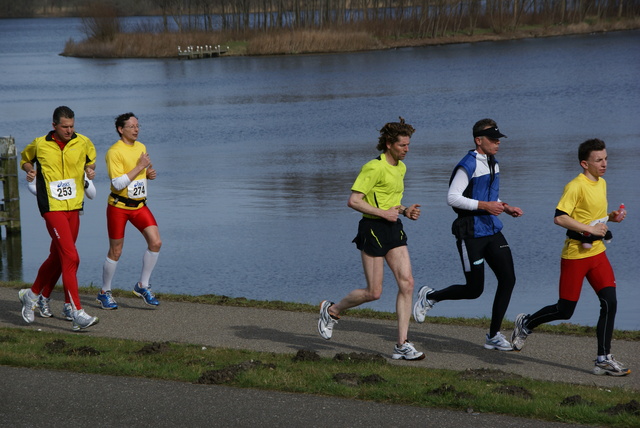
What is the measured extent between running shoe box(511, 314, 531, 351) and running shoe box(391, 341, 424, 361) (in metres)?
0.81

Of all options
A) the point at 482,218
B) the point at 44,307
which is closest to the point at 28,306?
the point at 44,307

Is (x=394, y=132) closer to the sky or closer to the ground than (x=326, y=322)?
closer to the sky

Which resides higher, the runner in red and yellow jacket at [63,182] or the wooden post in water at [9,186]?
the runner in red and yellow jacket at [63,182]

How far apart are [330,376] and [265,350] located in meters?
1.26

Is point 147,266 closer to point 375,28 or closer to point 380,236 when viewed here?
point 380,236

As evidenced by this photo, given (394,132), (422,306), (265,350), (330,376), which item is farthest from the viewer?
(422,306)

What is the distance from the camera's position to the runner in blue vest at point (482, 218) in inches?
313

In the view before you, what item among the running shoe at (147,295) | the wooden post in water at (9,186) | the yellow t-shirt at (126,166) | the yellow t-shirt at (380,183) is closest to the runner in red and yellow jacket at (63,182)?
the yellow t-shirt at (126,166)

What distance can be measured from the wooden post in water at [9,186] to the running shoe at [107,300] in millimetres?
8477

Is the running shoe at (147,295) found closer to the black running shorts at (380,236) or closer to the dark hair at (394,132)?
the black running shorts at (380,236)

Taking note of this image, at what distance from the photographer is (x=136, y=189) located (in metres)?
9.70

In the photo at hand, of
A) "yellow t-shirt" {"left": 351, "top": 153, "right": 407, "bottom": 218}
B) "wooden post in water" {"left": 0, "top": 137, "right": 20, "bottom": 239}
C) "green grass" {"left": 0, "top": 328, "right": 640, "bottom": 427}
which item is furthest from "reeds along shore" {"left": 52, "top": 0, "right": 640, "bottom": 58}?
"green grass" {"left": 0, "top": 328, "right": 640, "bottom": 427}

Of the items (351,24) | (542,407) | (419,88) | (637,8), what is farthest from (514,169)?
(637,8)

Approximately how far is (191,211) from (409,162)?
7592mm
